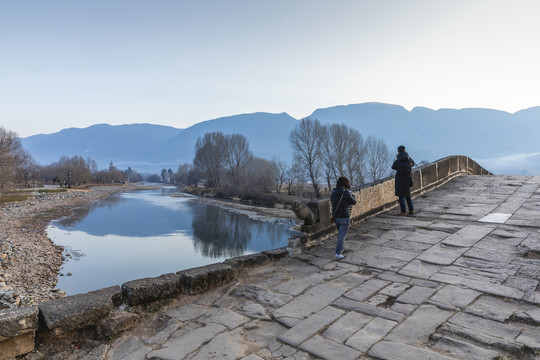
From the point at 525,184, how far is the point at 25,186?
236 ft

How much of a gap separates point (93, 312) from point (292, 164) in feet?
177

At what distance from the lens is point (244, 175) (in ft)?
190

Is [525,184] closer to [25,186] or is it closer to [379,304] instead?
[379,304]

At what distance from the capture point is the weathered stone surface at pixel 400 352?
2436 millimetres

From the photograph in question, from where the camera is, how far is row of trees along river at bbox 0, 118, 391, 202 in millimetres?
39125

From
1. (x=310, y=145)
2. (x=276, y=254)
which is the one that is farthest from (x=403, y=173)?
(x=310, y=145)

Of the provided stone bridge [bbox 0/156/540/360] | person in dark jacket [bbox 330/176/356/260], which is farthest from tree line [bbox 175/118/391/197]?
stone bridge [bbox 0/156/540/360]

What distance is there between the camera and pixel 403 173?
734 centimetres

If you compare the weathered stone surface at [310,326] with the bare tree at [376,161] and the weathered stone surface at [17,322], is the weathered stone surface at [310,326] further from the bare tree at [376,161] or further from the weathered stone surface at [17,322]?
the bare tree at [376,161]

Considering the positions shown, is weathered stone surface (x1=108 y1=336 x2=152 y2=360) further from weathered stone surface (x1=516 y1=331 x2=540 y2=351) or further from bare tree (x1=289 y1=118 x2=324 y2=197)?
bare tree (x1=289 y1=118 x2=324 y2=197)

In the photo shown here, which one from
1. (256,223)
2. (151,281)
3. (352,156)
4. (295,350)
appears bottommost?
(256,223)

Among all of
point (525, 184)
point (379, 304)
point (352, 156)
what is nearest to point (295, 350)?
point (379, 304)

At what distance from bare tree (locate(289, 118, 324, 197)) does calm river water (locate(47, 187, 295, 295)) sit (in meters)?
11.0

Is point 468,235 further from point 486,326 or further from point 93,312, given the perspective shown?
point 93,312
